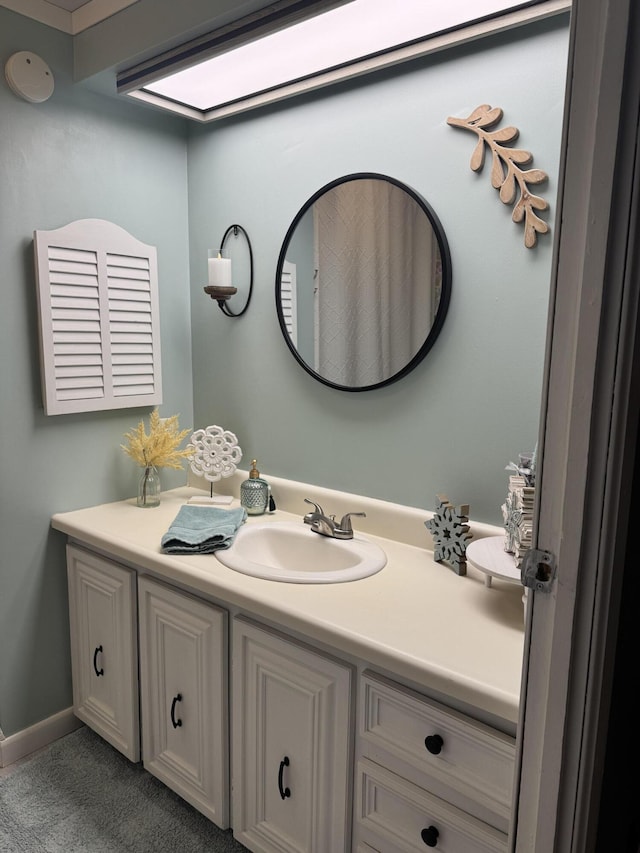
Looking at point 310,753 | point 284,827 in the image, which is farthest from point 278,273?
point 284,827

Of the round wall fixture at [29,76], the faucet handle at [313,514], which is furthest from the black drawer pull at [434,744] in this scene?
the round wall fixture at [29,76]

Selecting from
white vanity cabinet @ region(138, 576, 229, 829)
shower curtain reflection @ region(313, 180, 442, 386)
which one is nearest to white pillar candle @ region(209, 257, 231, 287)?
shower curtain reflection @ region(313, 180, 442, 386)

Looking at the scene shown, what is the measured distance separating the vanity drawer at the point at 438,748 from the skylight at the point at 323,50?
149 centimetres

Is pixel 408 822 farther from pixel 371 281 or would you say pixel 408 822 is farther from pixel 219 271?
pixel 219 271

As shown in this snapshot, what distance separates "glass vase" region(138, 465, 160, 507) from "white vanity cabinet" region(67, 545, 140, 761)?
10.0 inches

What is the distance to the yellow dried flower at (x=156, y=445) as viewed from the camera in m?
2.00

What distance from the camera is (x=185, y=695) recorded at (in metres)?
1.60

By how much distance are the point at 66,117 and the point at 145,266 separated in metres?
0.49

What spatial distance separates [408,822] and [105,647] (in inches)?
42.3

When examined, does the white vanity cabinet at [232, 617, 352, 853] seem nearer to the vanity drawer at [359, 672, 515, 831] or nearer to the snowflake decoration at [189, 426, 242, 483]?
the vanity drawer at [359, 672, 515, 831]

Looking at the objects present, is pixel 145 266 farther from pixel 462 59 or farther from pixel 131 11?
pixel 462 59

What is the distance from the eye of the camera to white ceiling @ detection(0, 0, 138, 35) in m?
1.67

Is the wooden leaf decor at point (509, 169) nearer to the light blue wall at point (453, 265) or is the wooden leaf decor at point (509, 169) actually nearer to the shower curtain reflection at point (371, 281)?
the light blue wall at point (453, 265)

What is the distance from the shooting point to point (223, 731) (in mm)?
1494
